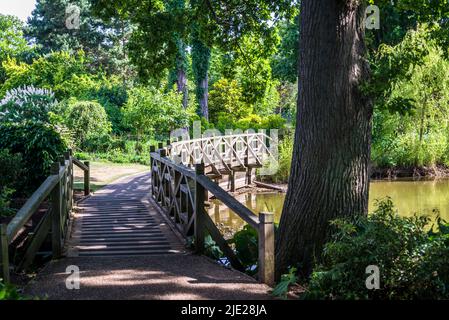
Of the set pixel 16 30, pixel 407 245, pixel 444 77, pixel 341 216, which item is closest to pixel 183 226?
pixel 341 216

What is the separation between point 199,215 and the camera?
24.0 ft

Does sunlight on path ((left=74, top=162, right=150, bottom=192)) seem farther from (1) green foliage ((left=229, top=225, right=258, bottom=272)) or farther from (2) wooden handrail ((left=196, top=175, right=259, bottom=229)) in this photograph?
A: (2) wooden handrail ((left=196, top=175, right=259, bottom=229))

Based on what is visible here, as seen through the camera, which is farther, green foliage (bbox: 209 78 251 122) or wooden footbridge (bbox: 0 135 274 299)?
green foliage (bbox: 209 78 251 122)

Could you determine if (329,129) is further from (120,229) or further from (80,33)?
(80,33)

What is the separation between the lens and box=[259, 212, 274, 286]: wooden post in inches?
203

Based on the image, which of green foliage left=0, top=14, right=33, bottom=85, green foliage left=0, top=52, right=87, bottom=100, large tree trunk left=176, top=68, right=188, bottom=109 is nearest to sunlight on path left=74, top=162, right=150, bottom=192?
large tree trunk left=176, top=68, right=188, bottom=109

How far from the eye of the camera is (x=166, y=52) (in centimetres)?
1174

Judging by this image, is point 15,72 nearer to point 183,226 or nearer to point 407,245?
point 183,226

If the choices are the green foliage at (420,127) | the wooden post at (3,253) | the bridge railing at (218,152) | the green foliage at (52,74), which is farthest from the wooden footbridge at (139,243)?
the green foliage at (52,74)

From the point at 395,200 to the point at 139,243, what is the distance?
40.3 feet

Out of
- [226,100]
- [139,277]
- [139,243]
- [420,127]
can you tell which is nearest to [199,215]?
[139,243]

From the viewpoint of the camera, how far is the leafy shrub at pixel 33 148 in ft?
35.3

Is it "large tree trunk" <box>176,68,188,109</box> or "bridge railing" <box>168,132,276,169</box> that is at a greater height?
"large tree trunk" <box>176,68,188,109</box>

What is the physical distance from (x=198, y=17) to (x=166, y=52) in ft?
3.23
